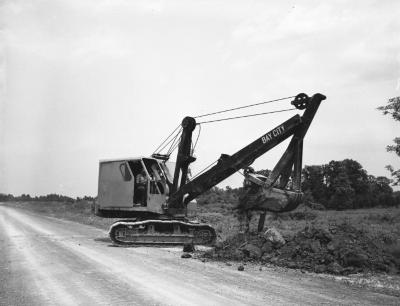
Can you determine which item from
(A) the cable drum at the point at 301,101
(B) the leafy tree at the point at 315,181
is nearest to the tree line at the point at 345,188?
(B) the leafy tree at the point at 315,181

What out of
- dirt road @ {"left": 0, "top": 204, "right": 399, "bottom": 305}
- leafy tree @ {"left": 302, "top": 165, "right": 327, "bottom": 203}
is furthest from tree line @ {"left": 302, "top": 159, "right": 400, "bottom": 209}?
dirt road @ {"left": 0, "top": 204, "right": 399, "bottom": 305}

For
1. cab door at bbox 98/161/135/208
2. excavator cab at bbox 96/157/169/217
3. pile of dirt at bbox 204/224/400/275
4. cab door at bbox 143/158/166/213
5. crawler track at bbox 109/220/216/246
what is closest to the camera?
pile of dirt at bbox 204/224/400/275

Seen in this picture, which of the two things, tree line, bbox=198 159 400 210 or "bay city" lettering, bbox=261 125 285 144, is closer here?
"bay city" lettering, bbox=261 125 285 144

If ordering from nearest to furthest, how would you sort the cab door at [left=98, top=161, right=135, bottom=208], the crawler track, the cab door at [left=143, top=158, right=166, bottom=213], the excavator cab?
the crawler track
the cab door at [left=143, top=158, right=166, bottom=213]
the excavator cab
the cab door at [left=98, top=161, right=135, bottom=208]

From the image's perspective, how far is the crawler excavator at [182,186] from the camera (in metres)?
12.4

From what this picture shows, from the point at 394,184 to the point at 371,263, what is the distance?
1281 centimetres

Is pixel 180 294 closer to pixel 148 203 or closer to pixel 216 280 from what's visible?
pixel 216 280

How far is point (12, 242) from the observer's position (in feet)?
48.8

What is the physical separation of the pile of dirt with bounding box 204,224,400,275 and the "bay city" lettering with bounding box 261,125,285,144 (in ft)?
8.64

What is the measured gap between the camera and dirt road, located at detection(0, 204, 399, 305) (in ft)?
21.8

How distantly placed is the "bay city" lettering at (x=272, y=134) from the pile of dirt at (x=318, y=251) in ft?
8.64

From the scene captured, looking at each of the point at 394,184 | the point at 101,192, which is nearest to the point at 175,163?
the point at 101,192

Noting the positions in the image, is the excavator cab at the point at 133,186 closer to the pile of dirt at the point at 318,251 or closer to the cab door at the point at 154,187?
the cab door at the point at 154,187

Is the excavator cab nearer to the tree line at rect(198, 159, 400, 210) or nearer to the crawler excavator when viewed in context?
the crawler excavator
